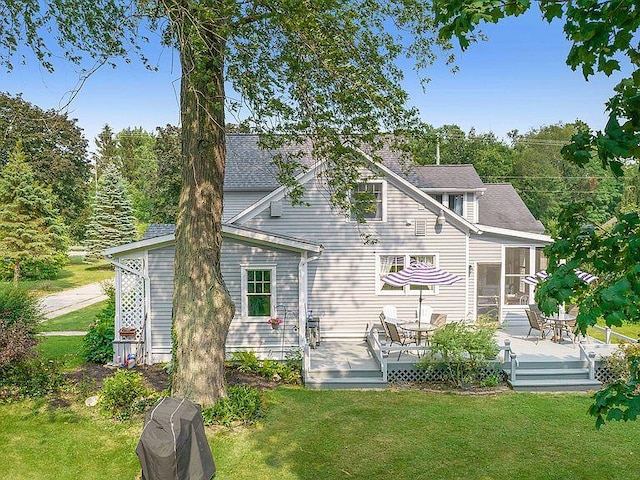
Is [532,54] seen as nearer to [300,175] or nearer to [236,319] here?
[300,175]

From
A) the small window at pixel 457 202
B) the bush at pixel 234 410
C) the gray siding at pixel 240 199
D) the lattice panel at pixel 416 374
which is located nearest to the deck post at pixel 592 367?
the lattice panel at pixel 416 374

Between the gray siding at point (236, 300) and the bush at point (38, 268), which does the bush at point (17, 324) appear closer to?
the gray siding at point (236, 300)

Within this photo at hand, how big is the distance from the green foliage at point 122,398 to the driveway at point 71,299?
12.3 meters

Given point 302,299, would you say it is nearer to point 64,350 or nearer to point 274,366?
point 274,366

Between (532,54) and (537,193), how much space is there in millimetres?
34815

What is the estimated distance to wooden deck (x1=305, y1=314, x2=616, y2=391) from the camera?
10.5 metres

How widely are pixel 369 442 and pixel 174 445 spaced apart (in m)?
3.54

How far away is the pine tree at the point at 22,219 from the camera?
1073 inches

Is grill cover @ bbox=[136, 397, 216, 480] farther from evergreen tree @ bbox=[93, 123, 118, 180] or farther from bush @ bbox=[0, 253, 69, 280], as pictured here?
evergreen tree @ bbox=[93, 123, 118, 180]

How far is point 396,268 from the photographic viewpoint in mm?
14516

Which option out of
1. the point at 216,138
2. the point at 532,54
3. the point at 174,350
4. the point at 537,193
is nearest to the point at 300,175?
the point at 216,138

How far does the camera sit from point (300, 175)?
1398cm

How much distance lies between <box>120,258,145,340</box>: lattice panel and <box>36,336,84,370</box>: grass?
1530 mm

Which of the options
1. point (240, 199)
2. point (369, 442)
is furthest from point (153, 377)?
point (240, 199)
